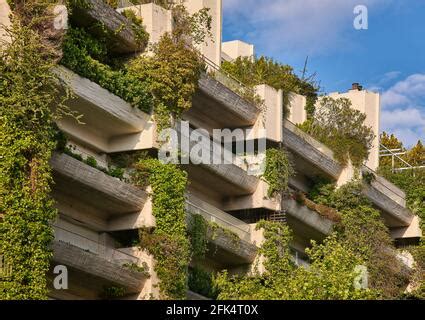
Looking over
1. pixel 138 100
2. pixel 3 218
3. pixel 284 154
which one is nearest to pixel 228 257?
pixel 284 154

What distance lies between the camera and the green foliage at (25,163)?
39.7m

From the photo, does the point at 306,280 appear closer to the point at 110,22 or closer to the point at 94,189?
the point at 94,189

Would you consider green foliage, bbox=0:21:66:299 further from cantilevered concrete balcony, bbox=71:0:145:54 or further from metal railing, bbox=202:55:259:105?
metal railing, bbox=202:55:259:105

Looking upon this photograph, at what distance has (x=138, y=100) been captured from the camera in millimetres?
48406

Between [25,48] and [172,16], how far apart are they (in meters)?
11.6

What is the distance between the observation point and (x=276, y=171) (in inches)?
2279

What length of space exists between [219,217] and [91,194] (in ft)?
29.2

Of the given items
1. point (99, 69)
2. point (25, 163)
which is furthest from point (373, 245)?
point (25, 163)

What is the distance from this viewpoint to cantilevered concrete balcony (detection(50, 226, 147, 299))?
43031 mm

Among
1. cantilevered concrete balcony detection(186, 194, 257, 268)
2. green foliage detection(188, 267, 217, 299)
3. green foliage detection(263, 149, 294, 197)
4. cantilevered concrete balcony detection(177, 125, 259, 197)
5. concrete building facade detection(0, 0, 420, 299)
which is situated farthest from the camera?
green foliage detection(263, 149, 294, 197)

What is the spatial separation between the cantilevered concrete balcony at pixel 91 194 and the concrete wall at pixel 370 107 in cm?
2618

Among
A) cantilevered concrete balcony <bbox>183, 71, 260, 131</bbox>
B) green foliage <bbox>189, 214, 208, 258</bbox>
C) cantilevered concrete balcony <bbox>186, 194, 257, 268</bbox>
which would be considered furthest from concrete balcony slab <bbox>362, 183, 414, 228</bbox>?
green foliage <bbox>189, 214, 208, 258</bbox>

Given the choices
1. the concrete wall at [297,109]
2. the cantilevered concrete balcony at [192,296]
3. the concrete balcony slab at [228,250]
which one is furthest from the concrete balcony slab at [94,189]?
the concrete wall at [297,109]

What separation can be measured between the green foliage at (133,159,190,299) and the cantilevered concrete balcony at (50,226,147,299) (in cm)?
86
